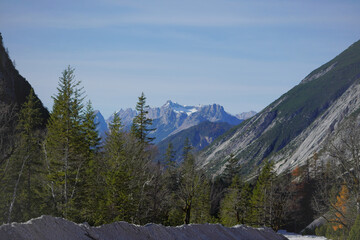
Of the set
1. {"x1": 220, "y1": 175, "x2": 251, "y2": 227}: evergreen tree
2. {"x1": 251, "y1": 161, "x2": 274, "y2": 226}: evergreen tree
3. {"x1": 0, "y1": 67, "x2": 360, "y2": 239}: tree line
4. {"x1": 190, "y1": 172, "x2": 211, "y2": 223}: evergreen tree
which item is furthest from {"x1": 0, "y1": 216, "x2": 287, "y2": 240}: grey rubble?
{"x1": 251, "y1": 161, "x2": 274, "y2": 226}: evergreen tree

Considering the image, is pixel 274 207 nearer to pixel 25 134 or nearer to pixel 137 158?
pixel 137 158

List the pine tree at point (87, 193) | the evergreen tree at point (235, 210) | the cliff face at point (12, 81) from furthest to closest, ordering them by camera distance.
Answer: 1. the cliff face at point (12, 81)
2. the evergreen tree at point (235, 210)
3. the pine tree at point (87, 193)

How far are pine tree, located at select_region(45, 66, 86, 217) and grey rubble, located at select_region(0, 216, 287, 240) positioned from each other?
21.6 meters

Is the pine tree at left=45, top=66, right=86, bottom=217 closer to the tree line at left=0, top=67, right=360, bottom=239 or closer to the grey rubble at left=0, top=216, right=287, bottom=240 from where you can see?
the tree line at left=0, top=67, right=360, bottom=239

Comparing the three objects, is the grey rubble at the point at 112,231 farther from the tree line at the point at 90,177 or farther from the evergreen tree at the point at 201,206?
the evergreen tree at the point at 201,206

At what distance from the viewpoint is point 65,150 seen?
35.3 meters

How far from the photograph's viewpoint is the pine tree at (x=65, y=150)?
3369 cm

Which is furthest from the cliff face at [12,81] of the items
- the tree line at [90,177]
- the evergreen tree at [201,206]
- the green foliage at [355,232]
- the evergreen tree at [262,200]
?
the green foliage at [355,232]

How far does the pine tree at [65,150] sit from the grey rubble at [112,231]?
21635 mm

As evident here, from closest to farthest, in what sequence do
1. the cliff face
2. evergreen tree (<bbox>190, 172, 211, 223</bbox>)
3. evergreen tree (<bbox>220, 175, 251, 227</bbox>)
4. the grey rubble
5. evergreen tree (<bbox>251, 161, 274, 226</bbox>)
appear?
1. the grey rubble
2. evergreen tree (<bbox>190, 172, 211, 223</bbox>)
3. evergreen tree (<bbox>251, 161, 274, 226</bbox>)
4. evergreen tree (<bbox>220, 175, 251, 227</bbox>)
5. the cliff face

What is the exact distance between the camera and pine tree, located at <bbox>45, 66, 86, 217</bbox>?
33.7 meters

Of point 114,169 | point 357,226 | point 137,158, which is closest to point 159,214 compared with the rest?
point 137,158

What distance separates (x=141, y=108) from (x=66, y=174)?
17755 mm

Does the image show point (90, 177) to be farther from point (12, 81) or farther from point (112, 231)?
point (12, 81)
